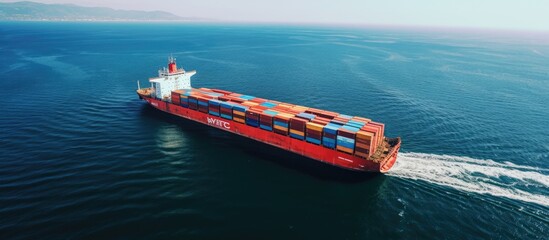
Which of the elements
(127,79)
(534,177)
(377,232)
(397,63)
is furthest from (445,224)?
(397,63)

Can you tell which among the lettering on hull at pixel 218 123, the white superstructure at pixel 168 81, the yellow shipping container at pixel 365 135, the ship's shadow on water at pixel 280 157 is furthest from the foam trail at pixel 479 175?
the white superstructure at pixel 168 81

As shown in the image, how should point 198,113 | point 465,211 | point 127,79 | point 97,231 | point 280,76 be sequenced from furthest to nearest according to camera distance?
1. point 280,76
2. point 127,79
3. point 198,113
4. point 465,211
5. point 97,231

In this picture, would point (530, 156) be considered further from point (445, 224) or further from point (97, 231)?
point (97, 231)

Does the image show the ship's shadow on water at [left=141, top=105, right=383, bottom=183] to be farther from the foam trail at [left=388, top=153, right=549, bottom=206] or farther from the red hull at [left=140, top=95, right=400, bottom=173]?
the foam trail at [left=388, top=153, right=549, bottom=206]

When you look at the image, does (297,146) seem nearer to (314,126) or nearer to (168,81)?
(314,126)

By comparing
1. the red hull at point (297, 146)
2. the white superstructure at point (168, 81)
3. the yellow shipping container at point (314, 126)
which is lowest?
the red hull at point (297, 146)

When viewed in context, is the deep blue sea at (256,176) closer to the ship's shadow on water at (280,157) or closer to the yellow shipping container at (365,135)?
the ship's shadow on water at (280,157)
